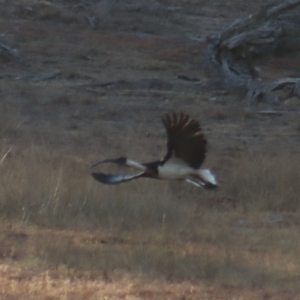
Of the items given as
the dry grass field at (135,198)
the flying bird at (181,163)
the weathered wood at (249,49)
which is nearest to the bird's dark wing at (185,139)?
the flying bird at (181,163)

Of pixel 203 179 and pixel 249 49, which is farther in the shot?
pixel 249 49

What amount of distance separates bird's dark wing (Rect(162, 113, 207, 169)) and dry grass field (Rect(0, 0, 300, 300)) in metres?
0.84

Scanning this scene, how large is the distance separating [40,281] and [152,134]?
748cm

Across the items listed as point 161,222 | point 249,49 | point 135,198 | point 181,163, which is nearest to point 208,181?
point 181,163

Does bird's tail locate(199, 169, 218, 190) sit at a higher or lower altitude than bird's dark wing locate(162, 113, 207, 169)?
lower

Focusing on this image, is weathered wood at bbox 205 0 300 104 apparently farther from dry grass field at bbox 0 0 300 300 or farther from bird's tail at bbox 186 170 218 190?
bird's tail at bbox 186 170 218 190

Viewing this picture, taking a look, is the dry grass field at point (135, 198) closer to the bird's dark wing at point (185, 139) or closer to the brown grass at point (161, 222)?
the brown grass at point (161, 222)

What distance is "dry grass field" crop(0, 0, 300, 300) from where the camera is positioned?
6160 millimetres

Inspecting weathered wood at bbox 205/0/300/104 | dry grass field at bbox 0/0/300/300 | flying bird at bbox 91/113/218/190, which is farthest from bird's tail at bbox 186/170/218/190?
weathered wood at bbox 205/0/300/104

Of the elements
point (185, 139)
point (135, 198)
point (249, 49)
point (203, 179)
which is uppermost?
point (185, 139)

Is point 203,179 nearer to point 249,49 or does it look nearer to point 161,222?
point 161,222

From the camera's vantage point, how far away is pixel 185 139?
19.6ft

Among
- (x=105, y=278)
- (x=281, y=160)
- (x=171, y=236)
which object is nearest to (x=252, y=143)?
(x=281, y=160)

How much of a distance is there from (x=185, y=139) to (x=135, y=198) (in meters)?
2.58
